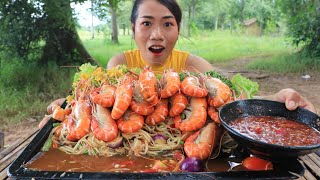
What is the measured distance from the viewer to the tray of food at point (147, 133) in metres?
1.76

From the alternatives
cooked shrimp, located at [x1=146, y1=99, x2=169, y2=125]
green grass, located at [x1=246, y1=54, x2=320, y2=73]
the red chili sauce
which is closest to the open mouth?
cooked shrimp, located at [x1=146, y1=99, x2=169, y2=125]

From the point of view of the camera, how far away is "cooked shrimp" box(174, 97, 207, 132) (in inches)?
74.2

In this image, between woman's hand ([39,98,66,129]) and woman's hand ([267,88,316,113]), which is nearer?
woman's hand ([267,88,316,113])

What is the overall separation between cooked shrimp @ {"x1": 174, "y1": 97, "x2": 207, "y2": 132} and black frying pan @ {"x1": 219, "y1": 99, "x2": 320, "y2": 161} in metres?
0.18

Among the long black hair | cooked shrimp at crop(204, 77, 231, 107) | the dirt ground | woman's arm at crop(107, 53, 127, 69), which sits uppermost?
the long black hair

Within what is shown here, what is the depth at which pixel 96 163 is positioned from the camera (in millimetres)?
1803

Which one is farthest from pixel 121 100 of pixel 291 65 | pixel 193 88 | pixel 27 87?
pixel 291 65

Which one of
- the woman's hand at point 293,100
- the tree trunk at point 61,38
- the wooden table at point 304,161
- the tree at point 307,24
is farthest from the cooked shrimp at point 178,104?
the tree at point 307,24

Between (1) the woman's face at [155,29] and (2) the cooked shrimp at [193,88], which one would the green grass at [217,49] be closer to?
(1) the woman's face at [155,29]

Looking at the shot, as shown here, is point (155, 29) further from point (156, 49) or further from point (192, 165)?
point (192, 165)

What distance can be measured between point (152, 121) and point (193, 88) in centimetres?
34

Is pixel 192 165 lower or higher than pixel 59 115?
lower

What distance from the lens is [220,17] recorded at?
4278cm

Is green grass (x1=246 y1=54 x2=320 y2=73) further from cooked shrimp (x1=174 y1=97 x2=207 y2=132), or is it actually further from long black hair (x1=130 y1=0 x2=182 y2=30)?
cooked shrimp (x1=174 y1=97 x2=207 y2=132)
